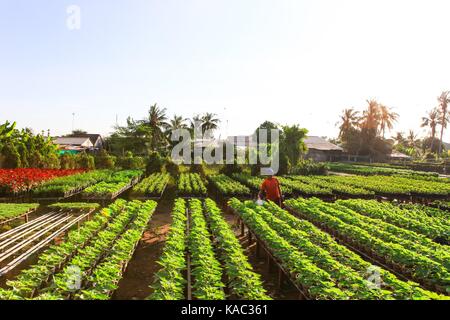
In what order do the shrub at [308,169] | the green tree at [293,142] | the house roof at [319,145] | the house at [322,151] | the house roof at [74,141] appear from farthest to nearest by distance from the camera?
the house at [322,151] < the house roof at [319,145] < the house roof at [74,141] < the green tree at [293,142] < the shrub at [308,169]

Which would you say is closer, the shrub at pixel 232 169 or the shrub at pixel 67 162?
the shrub at pixel 232 169

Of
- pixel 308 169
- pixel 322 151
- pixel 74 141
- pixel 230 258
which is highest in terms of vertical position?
pixel 74 141

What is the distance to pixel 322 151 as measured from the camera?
164 ft

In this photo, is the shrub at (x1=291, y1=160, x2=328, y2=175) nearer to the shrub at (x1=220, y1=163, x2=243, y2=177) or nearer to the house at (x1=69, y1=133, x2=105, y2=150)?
the shrub at (x1=220, y1=163, x2=243, y2=177)

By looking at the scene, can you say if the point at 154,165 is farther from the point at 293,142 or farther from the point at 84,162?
the point at 293,142

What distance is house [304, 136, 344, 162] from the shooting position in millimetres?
48719

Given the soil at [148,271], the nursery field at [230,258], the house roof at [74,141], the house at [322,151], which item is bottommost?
the soil at [148,271]

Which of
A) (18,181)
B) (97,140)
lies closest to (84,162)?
(18,181)

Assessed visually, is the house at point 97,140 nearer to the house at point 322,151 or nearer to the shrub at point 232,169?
the house at point 322,151

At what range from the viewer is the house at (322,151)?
48.7m

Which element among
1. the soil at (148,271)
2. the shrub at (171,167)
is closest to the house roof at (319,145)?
the shrub at (171,167)

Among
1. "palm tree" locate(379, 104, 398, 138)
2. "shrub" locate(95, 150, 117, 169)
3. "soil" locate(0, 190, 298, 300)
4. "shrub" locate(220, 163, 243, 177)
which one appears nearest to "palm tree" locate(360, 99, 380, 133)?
"palm tree" locate(379, 104, 398, 138)

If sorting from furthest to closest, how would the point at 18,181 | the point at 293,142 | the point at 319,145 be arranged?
the point at 319,145 → the point at 293,142 → the point at 18,181

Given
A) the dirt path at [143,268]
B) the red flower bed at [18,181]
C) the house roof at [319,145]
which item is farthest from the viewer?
the house roof at [319,145]
